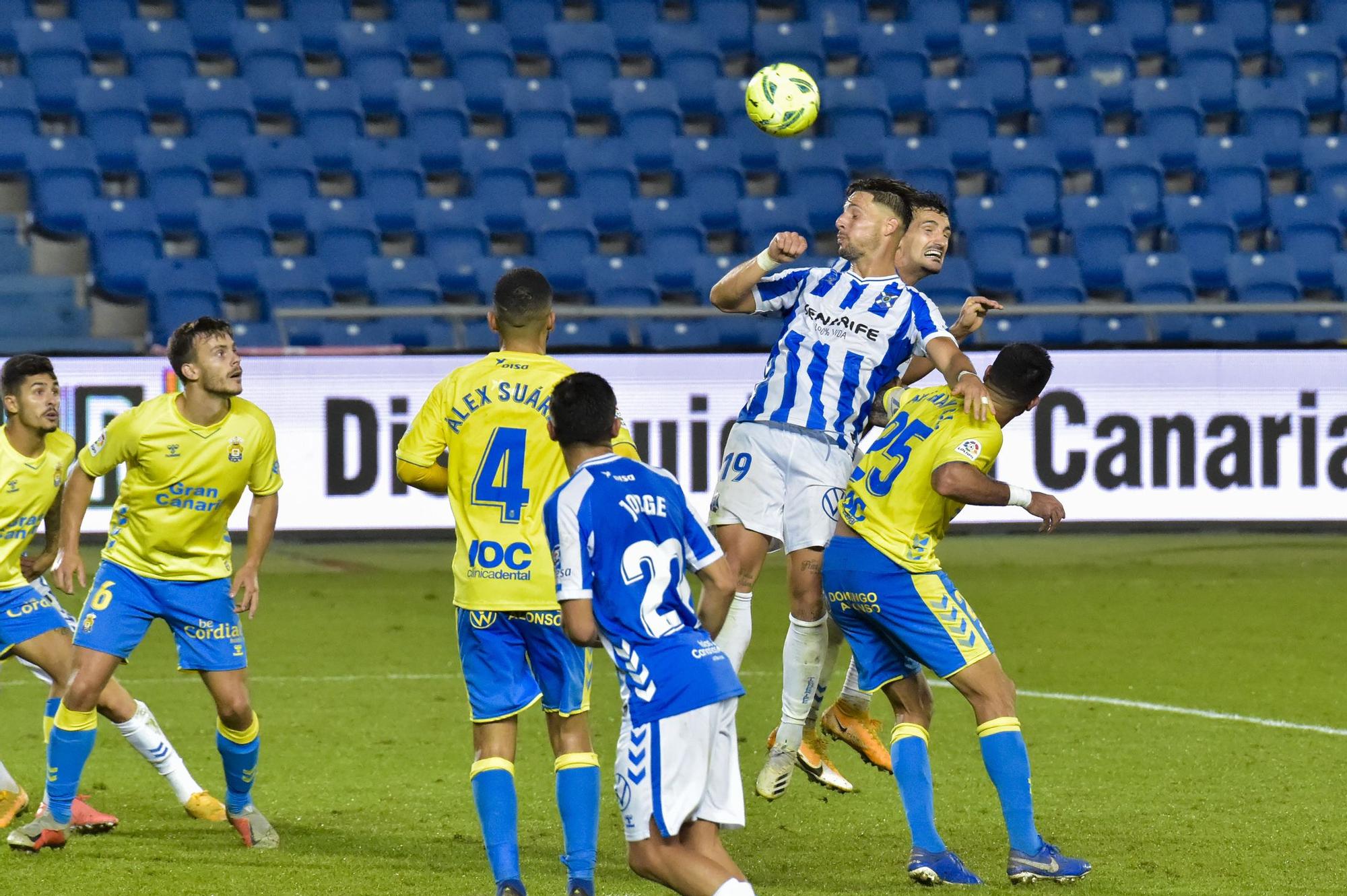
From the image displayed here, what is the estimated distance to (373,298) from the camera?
15.1 m

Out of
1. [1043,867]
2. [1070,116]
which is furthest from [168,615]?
[1070,116]

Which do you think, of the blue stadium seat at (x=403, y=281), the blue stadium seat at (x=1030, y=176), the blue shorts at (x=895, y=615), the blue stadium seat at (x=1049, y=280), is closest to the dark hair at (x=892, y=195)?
the blue shorts at (x=895, y=615)

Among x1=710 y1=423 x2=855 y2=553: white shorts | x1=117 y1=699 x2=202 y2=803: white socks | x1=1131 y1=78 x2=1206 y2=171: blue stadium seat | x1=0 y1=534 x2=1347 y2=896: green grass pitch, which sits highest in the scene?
x1=1131 y1=78 x2=1206 y2=171: blue stadium seat

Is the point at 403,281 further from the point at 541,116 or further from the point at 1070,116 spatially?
the point at 1070,116

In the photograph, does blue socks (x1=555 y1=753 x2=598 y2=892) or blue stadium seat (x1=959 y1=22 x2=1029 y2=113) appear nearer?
blue socks (x1=555 y1=753 x2=598 y2=892)

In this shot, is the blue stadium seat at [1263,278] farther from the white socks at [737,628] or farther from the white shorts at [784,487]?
the white socks at [737,628]

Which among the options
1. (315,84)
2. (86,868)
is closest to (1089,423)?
(315,84)

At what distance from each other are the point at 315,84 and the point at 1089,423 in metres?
7.74

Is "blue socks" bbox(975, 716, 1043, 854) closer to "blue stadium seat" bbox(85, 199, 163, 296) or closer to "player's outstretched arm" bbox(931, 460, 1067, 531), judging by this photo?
"player's outstretched arm" bbox(931, 460, 1067, 531)

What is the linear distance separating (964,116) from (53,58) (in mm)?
8165

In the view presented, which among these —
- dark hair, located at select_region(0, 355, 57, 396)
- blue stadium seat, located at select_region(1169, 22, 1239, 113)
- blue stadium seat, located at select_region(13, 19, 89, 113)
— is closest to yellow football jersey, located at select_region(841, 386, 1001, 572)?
dark hair, located at select_region(0, 355, 57, 396)

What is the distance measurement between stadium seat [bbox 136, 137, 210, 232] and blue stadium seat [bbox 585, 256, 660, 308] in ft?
11.2

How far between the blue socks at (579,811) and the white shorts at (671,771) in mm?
663

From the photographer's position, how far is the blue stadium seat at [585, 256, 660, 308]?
15289 mm
